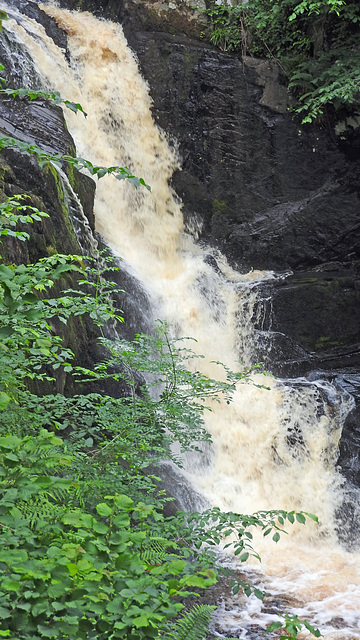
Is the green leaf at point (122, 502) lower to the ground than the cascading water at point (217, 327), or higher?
lower

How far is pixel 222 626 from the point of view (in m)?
4.12

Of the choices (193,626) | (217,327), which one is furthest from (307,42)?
(193,626)

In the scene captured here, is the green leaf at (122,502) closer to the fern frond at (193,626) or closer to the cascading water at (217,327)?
the fern frond at (193,626)

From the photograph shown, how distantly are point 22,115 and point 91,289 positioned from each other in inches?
115

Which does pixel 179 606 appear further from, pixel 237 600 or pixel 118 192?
pixel 118 192

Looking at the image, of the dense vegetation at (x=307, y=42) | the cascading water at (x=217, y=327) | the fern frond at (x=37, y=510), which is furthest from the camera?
the dense vegetation at (x=307, y=42)

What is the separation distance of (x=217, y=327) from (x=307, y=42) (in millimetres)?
6414

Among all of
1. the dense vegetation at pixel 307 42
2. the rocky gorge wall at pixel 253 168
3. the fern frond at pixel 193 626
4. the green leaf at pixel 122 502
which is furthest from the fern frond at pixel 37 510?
the dense vegetation at pixel 307 42

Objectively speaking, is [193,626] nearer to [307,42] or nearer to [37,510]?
[37,510]

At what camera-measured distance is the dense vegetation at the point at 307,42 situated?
962 centimetres

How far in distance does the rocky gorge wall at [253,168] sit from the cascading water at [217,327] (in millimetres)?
409

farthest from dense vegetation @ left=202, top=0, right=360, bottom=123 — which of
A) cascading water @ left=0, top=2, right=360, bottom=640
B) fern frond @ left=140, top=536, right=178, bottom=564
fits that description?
fern frond @ left=140, top=536, right=178, bottom=564

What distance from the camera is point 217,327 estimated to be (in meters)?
8.95

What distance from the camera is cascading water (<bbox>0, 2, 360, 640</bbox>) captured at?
212 inches
